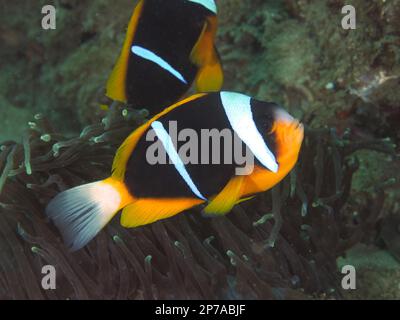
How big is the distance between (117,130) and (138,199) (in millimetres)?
421

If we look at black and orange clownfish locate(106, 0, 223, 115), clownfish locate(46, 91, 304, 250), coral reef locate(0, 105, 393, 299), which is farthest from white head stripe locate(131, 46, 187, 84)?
clownfish locate(46, 91, 304, 250)

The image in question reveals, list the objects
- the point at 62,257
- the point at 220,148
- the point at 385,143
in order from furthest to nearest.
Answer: the point at 385,143
the point at 62,257
the point at 220,148

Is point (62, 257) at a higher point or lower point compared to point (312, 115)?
lower

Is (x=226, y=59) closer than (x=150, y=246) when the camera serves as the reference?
No

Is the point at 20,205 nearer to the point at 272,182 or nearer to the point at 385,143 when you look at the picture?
the point at 272,182

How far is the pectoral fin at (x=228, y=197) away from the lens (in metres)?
1.16

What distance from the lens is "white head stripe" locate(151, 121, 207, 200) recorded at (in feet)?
3.82

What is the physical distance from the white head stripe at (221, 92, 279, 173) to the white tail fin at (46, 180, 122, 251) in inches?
13.3

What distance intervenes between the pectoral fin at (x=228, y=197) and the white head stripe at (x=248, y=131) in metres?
0.08

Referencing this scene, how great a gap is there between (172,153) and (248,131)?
0.19 meters

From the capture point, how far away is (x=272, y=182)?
1189 mm

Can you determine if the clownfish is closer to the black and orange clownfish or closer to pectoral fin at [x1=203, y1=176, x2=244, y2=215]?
pectoral fin at [x1=203, y1=176, x2=244, y2=215]

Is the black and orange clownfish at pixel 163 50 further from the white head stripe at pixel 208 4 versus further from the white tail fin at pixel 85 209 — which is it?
the white tail fin at pixel 85 209

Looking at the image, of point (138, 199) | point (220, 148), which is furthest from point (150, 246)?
point (220, 148)
